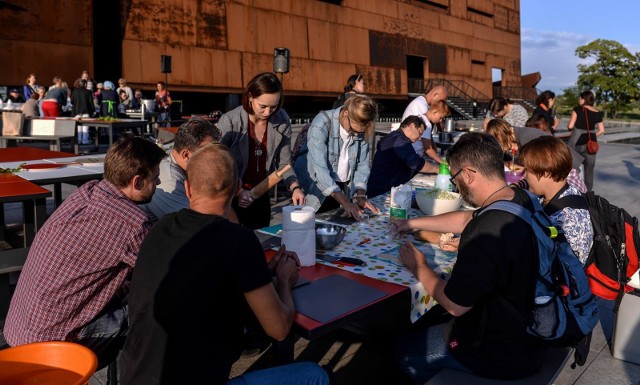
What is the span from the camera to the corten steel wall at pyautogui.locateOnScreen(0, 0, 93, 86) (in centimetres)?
1323

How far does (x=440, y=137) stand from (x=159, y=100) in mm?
9254

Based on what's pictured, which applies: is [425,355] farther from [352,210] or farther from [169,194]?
[169,194]

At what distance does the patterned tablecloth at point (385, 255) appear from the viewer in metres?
2.08

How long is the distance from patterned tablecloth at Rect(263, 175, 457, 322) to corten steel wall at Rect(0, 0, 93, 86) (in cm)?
1353

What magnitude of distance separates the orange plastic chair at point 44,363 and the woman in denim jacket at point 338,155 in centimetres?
214

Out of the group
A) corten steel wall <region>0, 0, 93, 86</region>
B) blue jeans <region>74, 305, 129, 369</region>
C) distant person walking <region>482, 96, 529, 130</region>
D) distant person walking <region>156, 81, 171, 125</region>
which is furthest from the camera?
distant person walking <region>156, 81, 171, 125</region>

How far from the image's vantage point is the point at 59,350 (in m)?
1.43

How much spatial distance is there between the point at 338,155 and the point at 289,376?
7.64 ft

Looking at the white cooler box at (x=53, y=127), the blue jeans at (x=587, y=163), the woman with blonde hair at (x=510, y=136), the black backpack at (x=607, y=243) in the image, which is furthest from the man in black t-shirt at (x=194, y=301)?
the blue jeans at (x=587, y=163)

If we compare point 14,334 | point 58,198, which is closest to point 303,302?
point 14,334

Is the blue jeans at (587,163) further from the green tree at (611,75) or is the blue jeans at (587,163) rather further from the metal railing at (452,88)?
the green tree at (611,75)

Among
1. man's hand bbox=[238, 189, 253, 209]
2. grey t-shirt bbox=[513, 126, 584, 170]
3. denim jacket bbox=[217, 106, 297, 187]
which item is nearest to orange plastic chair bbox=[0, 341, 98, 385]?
man's hand bbox=[238, 189, 253, 209]

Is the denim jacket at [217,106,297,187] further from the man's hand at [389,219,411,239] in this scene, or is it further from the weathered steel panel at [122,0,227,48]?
the weathered steel panel at [122,0,227,48]

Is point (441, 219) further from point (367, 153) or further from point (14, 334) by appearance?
point (14, 334)
